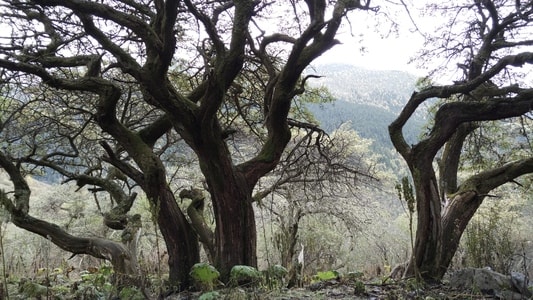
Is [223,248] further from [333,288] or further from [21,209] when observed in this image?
[21,209]

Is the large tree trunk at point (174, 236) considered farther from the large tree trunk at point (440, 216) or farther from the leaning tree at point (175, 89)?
the large tree trunk at point (440, 216)

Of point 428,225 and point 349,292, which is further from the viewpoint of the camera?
point 428,225

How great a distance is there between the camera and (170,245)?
5973mm

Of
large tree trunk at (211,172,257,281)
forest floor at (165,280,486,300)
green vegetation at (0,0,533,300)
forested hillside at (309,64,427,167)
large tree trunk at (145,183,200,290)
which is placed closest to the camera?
forest floor at (165,280,486,300)

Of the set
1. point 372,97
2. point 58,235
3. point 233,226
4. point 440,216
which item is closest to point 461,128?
point 440,216

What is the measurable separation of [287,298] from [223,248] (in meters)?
2.33

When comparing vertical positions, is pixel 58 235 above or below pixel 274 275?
above

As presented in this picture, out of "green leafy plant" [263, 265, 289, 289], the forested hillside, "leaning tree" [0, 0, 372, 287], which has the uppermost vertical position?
the forested hillside

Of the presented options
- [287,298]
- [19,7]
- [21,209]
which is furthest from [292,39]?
[21,209]

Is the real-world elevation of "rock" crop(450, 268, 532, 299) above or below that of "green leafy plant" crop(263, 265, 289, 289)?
below

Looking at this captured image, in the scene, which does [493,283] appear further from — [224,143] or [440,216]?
[224,143]

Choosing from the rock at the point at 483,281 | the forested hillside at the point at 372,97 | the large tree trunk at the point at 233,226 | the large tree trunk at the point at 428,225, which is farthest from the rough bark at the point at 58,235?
the forested hillside at the point at 372,97

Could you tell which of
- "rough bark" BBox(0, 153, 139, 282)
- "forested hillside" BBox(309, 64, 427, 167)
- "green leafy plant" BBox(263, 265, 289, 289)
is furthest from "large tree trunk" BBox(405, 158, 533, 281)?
"forested hillside" BBox(309, 64, 427, 167)

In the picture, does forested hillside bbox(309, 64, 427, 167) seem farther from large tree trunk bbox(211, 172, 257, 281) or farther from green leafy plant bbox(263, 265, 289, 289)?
green leafy plant bbox(263, 265, 289, 289)
